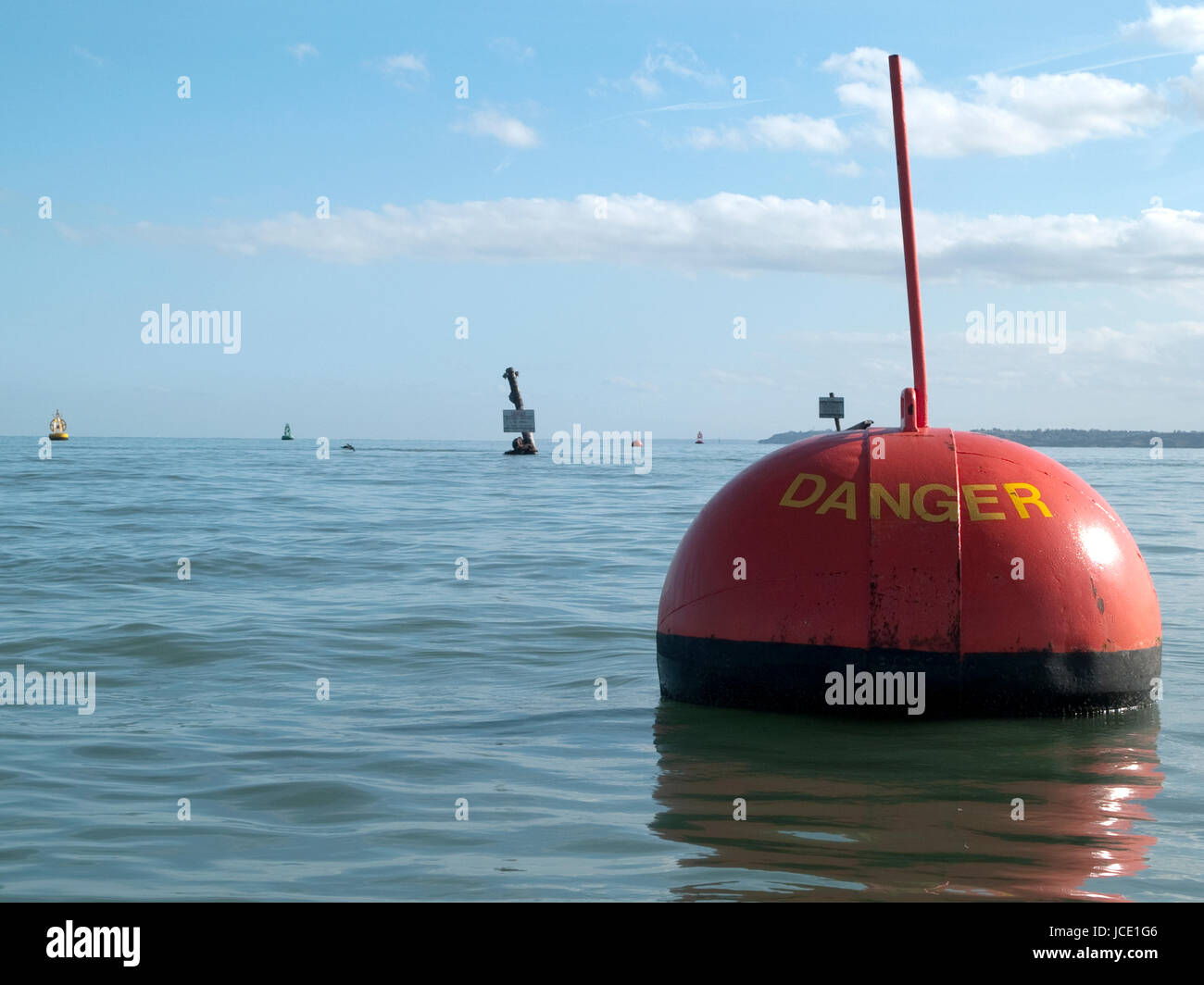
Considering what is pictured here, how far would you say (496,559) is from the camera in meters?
13.3

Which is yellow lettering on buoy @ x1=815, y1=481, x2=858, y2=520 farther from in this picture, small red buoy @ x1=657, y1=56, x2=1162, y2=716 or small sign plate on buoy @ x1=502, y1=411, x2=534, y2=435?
small sign plate on buoy @ x1=502, y1=411, x2=534, y2=435

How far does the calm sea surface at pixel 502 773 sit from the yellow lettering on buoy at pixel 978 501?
0.93 m

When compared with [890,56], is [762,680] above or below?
below

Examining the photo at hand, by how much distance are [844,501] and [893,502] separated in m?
→ 0.21

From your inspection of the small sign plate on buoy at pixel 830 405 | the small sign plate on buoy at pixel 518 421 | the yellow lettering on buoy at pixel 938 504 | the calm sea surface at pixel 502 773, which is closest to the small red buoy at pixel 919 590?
the yellow lettering on buoy at pixel 938 504

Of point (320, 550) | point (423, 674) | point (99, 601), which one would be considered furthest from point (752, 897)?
point (320, 550)

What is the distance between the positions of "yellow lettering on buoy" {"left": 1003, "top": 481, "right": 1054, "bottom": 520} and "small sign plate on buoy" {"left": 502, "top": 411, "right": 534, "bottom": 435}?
48.5 m

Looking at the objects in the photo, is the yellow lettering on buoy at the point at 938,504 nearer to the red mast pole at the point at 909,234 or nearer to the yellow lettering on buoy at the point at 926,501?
the yellow lettering on buoy at the point at 926,501

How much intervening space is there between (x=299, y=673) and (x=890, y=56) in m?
4.86

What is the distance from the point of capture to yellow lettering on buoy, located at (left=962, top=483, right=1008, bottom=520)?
17.6ft

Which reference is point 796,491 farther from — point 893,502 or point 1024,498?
point 1024,498

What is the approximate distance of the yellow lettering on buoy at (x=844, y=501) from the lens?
5426 millimetres

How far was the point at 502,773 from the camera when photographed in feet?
16.6
